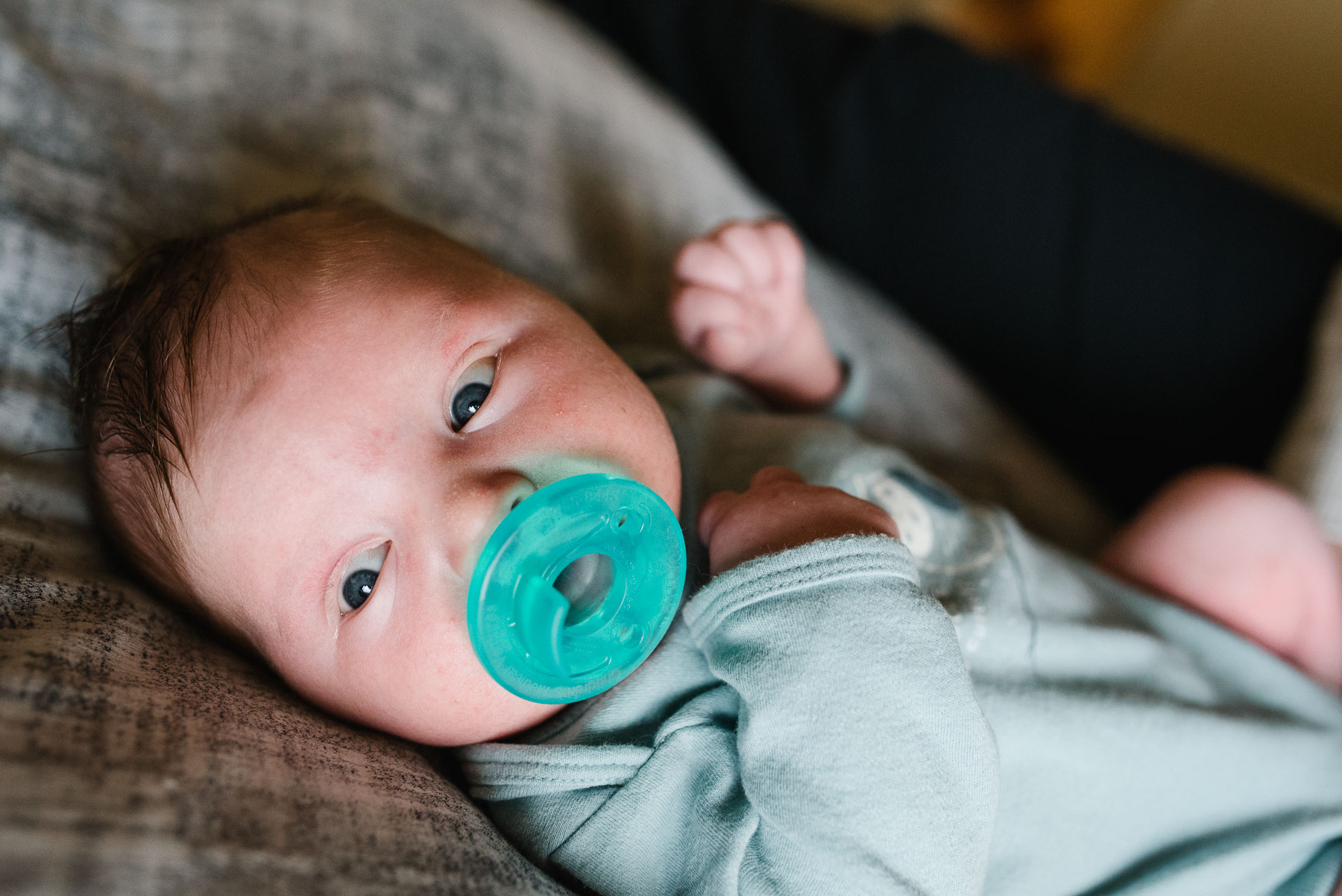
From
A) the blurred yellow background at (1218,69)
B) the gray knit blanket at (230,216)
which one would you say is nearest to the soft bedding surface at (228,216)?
the gray knit blanket at (230,216)

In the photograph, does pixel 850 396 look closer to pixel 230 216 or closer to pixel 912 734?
pixel 912 734

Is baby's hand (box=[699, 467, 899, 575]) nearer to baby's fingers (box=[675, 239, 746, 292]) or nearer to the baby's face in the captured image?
the baby's face

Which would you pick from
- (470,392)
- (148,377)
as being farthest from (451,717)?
(148,377)

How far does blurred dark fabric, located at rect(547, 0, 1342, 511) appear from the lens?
40.1 inches

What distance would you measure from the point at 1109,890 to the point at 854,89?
38.1 inches

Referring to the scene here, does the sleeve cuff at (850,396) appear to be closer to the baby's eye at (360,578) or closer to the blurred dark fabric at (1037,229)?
the blurred dark fabric at (1037,229)

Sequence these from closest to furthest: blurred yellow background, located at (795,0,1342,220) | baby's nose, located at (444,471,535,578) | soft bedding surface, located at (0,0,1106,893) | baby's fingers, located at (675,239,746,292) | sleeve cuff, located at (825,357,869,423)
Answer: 1. soft bedding surface, located at (0,0,1106,893)
2. baby's nose, located at (444,471,535,578)
3. baby's fingers, located at (675,239,746,292)
4. sleeve cuff, located at (825,357,869,423)
5. blurred yellow background, located at (795,0,1342,220)

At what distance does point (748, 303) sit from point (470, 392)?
0.38m

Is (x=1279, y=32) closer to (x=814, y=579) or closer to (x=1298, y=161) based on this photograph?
(x=1298, y=161)

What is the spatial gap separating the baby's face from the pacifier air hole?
6 centimetres

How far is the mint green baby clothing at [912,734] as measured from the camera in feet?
1.84

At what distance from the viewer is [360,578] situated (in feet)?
1.94

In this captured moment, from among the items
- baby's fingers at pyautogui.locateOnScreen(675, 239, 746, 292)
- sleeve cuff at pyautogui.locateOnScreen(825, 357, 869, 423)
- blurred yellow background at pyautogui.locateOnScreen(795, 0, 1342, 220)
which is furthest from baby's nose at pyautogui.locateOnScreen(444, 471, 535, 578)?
blurred yellow background at pyautogui.locateOnScreen(795, 0, 1342, 220)

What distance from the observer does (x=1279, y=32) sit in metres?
1.60
